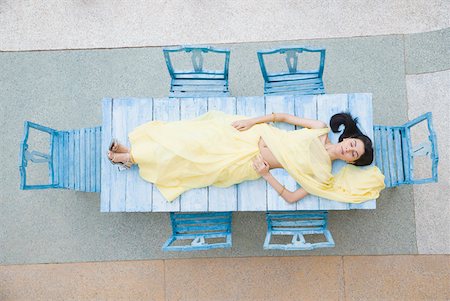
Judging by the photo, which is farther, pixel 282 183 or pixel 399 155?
pixel 399 155

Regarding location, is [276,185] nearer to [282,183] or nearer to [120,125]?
[282,183]

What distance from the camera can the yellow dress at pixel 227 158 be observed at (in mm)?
2703

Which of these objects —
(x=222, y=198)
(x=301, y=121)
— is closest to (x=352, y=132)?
(x=301, y=121)

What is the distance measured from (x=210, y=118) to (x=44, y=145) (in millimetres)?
1609

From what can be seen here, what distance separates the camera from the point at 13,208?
140 inches

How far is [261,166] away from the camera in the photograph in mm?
2709

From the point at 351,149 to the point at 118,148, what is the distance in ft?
4.73

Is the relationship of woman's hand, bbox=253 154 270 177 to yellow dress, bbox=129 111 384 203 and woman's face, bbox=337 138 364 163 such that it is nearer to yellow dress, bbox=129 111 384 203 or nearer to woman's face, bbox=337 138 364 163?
yellow dress, bbox=129 111 384 203

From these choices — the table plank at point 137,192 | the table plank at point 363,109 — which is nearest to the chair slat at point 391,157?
the table plank at point 363,109

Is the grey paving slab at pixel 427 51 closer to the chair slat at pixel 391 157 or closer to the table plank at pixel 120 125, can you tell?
the chair slat at pixel 391 157

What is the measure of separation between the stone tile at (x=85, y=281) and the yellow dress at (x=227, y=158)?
1.03 meters

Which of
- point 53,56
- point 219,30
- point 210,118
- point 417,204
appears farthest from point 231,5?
point 417,204

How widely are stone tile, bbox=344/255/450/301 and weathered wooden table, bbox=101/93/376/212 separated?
91 cm

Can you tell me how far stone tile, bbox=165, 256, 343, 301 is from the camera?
11.1 ft
